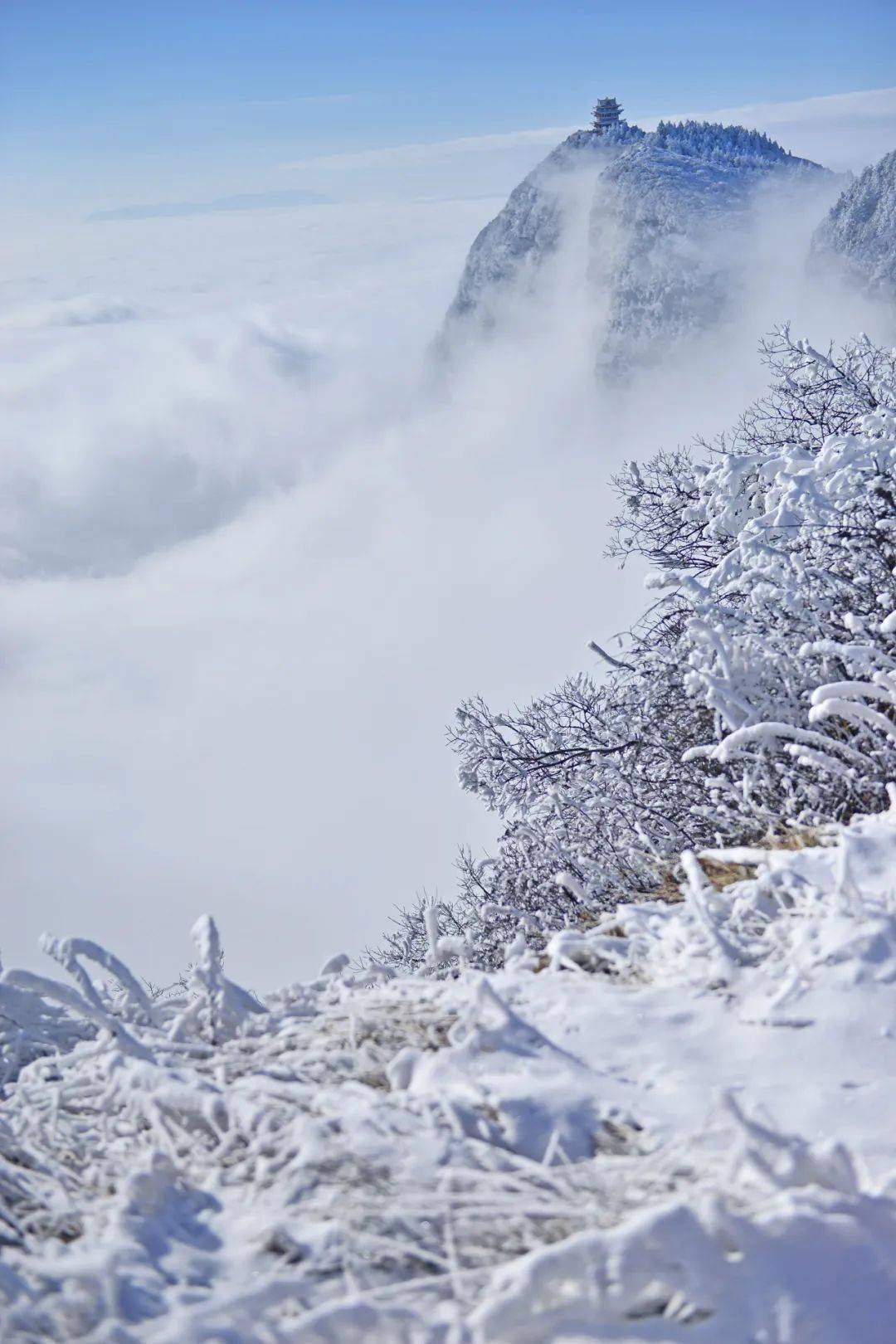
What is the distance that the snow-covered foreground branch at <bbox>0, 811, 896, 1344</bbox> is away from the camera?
1.70 metres

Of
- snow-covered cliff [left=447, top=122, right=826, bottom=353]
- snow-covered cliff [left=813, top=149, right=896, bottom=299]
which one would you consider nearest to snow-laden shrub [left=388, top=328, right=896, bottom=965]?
snow-covered cliff [left=813, top=149, right=896, bottom=299]

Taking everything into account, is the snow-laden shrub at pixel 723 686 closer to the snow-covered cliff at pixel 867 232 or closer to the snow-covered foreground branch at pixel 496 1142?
the snow-covered foreground branch at pixel 496 1142

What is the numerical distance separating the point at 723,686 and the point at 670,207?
175264 mm

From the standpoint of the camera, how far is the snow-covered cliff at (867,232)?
117 m

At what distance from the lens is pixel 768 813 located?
4.09m

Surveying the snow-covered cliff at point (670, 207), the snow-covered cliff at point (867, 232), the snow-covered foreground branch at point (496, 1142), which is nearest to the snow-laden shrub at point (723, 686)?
the snow-covered foreground branch at point (496, 1142)

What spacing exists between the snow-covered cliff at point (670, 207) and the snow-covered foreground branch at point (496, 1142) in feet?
568

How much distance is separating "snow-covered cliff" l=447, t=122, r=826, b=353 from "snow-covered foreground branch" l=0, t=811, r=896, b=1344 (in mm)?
173012

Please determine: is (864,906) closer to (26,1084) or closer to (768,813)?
(768,813)

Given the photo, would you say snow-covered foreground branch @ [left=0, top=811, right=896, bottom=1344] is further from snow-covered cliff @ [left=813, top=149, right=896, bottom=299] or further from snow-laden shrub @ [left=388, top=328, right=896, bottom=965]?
snow-covered cliff @ [left=813, top=149, right=896, bottom=299]

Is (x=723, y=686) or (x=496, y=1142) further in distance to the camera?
(x=723, y=686)

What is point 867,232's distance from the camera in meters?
123

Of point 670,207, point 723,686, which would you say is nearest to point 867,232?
point 670,207

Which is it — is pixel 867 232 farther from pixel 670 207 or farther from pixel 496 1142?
pixel 496 1142
